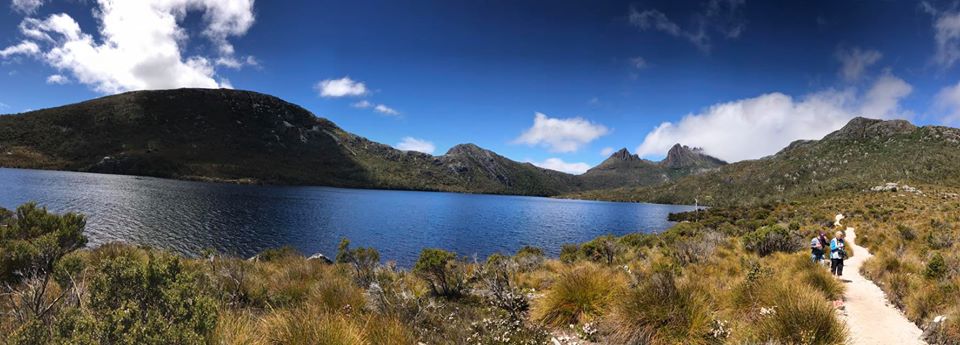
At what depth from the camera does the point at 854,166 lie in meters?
114

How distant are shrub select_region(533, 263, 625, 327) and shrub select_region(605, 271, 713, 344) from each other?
1.02 m

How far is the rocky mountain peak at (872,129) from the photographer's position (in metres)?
134

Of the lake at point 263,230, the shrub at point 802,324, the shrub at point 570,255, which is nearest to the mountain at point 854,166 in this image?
the lake at point 263,230

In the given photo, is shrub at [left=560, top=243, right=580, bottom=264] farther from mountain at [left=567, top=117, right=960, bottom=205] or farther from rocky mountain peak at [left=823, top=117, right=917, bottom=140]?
rocky mountain peak at [left=823, top=117, right=917, bottom=140]

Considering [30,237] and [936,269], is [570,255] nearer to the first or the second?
[936,269]

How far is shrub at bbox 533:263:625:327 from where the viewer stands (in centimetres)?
843

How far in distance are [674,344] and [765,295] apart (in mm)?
2889

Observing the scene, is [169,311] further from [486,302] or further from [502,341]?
[486,302]

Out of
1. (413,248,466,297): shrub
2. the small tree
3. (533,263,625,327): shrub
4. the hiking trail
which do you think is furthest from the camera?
(413,248,466,297): shrub

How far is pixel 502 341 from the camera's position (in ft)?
21.3

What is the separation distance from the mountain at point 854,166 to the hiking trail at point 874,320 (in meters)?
86.4

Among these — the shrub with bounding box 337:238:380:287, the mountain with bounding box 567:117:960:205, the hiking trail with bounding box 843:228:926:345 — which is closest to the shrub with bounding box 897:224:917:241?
the hiking trail with bounding box 843:228:926:345

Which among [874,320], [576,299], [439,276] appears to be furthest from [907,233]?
[439,276]

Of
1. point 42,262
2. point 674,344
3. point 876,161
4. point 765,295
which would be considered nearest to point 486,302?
point 674,344
